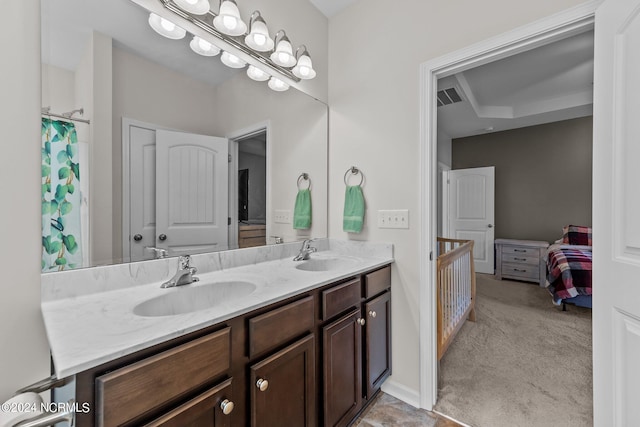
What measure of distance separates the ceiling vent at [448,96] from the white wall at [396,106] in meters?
1.59

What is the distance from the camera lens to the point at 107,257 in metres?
1.14

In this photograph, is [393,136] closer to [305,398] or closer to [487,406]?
[305,398]

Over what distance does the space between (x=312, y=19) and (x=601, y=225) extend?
6.80ft

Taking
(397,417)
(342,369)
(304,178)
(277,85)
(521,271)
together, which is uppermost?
(277,85)

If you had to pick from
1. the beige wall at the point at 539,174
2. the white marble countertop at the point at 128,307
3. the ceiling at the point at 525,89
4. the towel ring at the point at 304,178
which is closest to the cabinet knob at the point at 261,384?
the white marble countertop at the point at 128,307

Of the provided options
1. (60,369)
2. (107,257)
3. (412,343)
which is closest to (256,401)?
(60,369)

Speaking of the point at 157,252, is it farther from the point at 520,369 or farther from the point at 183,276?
the point at 520,369

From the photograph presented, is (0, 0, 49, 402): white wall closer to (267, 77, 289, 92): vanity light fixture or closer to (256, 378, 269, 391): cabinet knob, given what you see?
(256, 378, 269, 391): cabinet knob

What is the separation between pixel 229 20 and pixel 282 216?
1128 millimetres

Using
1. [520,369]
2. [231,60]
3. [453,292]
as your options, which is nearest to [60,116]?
[231,60]

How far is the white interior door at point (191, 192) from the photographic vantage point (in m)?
1.31

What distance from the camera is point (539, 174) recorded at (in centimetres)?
453

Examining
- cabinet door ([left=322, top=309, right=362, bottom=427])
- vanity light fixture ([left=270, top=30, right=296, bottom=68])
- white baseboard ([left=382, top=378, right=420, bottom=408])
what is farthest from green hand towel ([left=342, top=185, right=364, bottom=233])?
white baseboard ([left=382, top=378, right=420, bottom=408])

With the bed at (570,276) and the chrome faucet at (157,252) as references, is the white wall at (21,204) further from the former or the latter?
the bed at (570,276)
